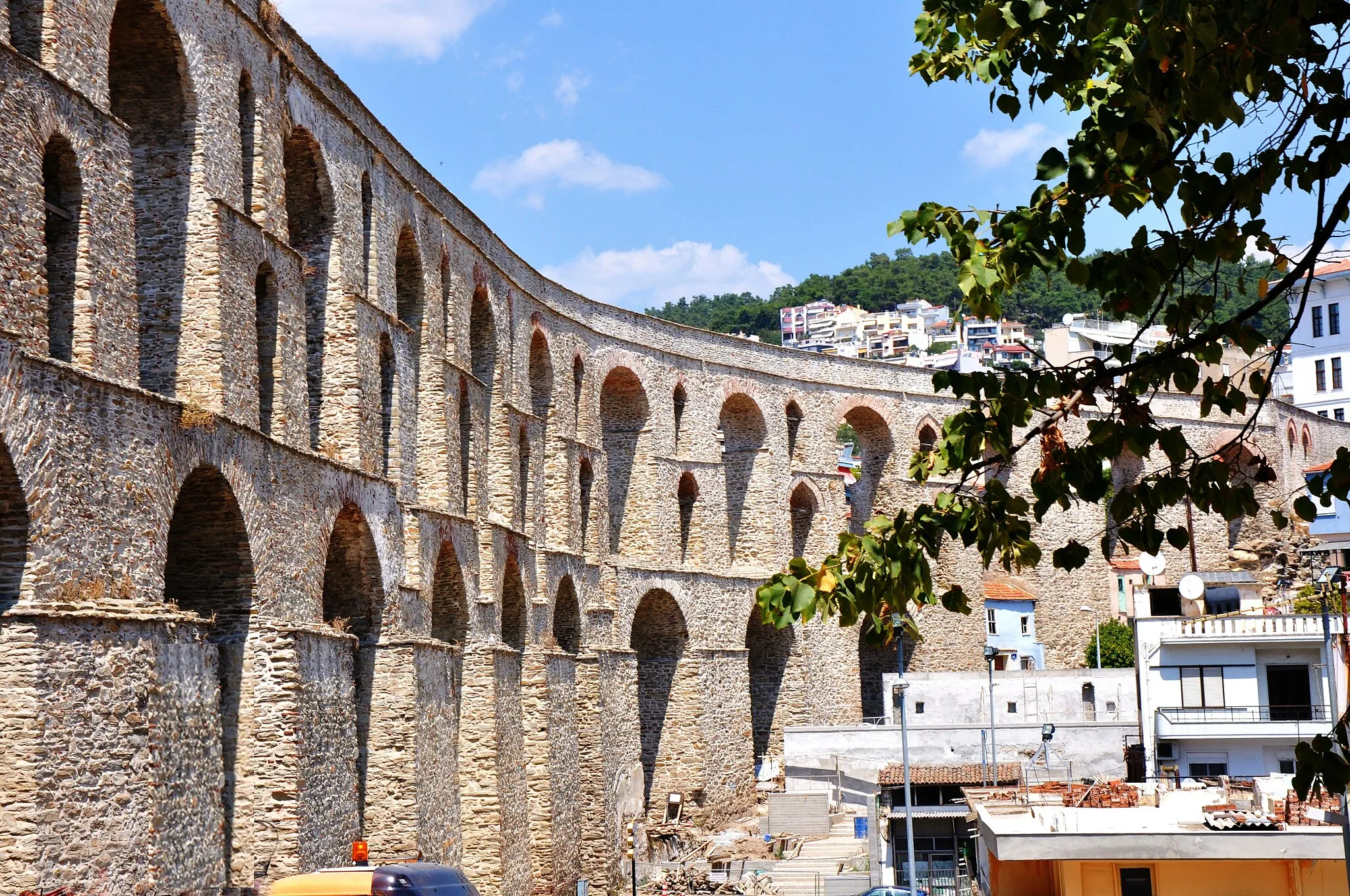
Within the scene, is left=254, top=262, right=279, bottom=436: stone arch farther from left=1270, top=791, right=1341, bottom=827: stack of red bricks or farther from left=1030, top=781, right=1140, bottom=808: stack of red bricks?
left=1270, top=791, right=1341, bottom=827: stack of red bricks

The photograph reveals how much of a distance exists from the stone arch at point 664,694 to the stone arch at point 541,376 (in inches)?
303

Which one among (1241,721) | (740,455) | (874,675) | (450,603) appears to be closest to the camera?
(450,603)

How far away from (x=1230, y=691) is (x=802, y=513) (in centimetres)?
2111

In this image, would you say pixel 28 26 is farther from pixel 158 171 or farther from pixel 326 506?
pixel 326 506

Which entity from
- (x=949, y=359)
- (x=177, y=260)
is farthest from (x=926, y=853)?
(x=949, y=359)

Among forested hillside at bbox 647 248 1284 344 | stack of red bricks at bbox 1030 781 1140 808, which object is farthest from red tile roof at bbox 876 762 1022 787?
forested hillside at bbox 647 248 1284 344

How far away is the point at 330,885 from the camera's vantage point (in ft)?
40.8

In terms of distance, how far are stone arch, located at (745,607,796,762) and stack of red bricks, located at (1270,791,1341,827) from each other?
1121 inches

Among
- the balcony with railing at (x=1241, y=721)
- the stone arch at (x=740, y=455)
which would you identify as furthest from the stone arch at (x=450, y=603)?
the stone arch at (x=740, y=455)

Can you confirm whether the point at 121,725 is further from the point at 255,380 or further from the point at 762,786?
the point at 762,786

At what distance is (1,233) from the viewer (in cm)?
1623

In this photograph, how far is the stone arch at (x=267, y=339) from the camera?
24203 millimetres

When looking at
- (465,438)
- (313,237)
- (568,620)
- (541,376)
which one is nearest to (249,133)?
(313,237)

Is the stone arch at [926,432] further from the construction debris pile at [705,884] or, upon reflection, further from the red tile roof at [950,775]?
the construction debris pile at [705,884]
